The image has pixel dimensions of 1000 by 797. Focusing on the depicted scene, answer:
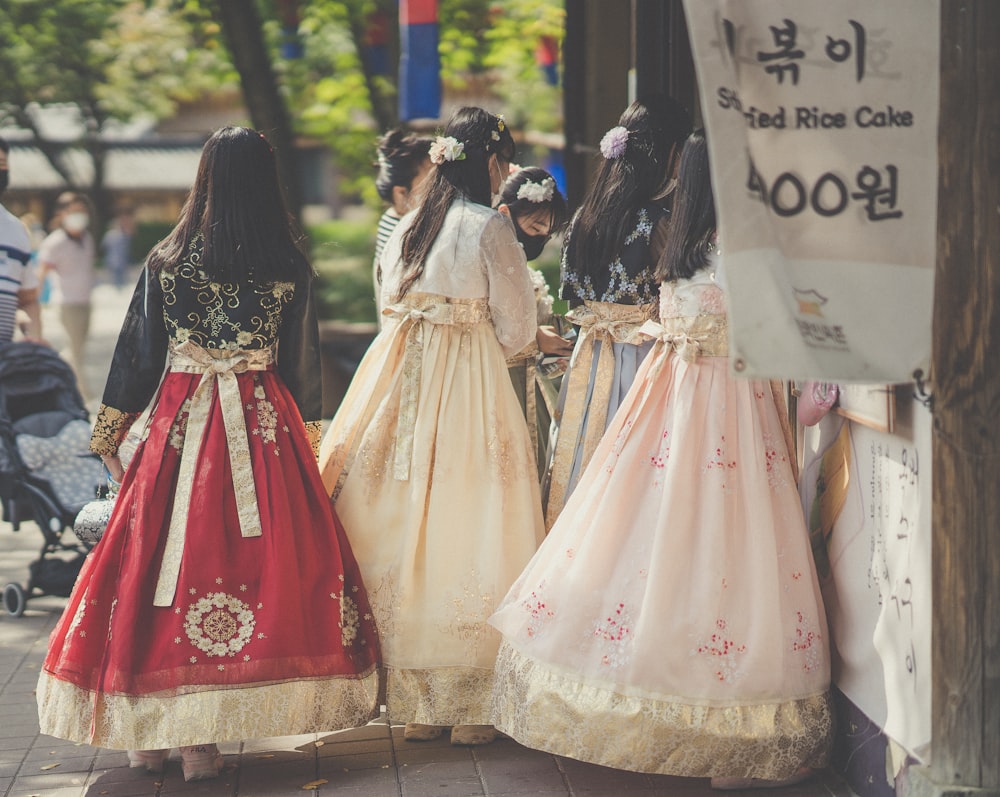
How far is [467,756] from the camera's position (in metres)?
4.20

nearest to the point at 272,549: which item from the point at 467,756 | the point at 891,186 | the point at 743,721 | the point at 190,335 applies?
the point at 190,335

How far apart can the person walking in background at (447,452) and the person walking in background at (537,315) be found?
14.0 inches

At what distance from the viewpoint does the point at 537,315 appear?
4.84 metres

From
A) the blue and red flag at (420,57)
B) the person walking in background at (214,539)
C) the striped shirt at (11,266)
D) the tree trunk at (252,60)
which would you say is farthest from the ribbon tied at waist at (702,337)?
the tree trunk at (252,60)

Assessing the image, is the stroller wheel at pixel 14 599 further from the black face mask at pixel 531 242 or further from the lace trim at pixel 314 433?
the black face mask at pixel 531 242

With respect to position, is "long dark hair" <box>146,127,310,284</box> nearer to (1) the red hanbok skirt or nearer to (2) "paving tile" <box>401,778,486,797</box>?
(1) the red hanbok skirt

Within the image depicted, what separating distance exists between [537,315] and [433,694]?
59.8 inches

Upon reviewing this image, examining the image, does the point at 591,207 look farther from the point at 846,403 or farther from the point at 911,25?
the point at 911,25

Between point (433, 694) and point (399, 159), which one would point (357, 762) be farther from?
point (399, 159)

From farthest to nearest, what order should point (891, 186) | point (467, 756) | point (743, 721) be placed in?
point (467, 756) < point (743, 721) < point (891, 186)

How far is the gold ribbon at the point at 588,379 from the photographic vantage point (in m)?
4.48

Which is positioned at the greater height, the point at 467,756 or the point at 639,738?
the point at 639,738

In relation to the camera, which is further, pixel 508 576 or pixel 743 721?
pixel 508 576

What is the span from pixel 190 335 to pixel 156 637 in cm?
95
